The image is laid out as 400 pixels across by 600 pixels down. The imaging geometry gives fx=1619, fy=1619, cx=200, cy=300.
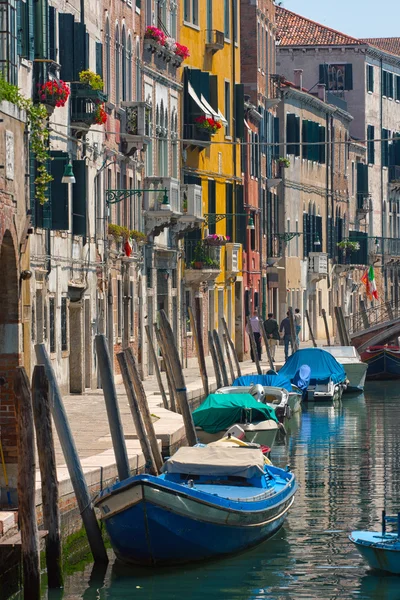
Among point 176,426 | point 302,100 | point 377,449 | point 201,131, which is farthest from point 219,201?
point 176,426

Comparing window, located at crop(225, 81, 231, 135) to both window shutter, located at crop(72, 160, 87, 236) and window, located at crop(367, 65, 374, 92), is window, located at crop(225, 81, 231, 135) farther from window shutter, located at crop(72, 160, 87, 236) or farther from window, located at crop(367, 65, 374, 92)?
window, located at crop(367, 65, 374, 92)

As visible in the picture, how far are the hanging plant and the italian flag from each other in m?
39.0

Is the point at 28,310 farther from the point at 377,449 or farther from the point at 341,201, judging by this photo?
the point at 341,201

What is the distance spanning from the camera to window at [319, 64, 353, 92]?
65.9 meters

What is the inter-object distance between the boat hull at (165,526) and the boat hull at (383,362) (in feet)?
96.3

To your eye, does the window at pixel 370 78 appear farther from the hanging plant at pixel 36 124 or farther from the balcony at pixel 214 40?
the hanging plant at pixel 36 124

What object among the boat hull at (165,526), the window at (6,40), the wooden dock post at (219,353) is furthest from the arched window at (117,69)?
the boat hull at (165,526)

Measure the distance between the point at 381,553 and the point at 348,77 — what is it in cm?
5208

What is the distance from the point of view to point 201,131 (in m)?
40.6

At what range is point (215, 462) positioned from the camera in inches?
701

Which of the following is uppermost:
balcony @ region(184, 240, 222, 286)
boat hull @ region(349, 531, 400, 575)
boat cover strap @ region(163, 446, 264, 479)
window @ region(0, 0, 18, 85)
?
window @ region(0, 0, 18, 85)

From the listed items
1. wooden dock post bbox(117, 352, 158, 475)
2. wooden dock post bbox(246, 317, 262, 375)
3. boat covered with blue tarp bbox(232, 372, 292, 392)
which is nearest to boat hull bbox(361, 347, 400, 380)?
wooden dock post bbox(246, 317, 262, 375)

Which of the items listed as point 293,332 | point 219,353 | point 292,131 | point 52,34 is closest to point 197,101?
point 293,332

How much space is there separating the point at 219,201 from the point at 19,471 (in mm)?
31256
